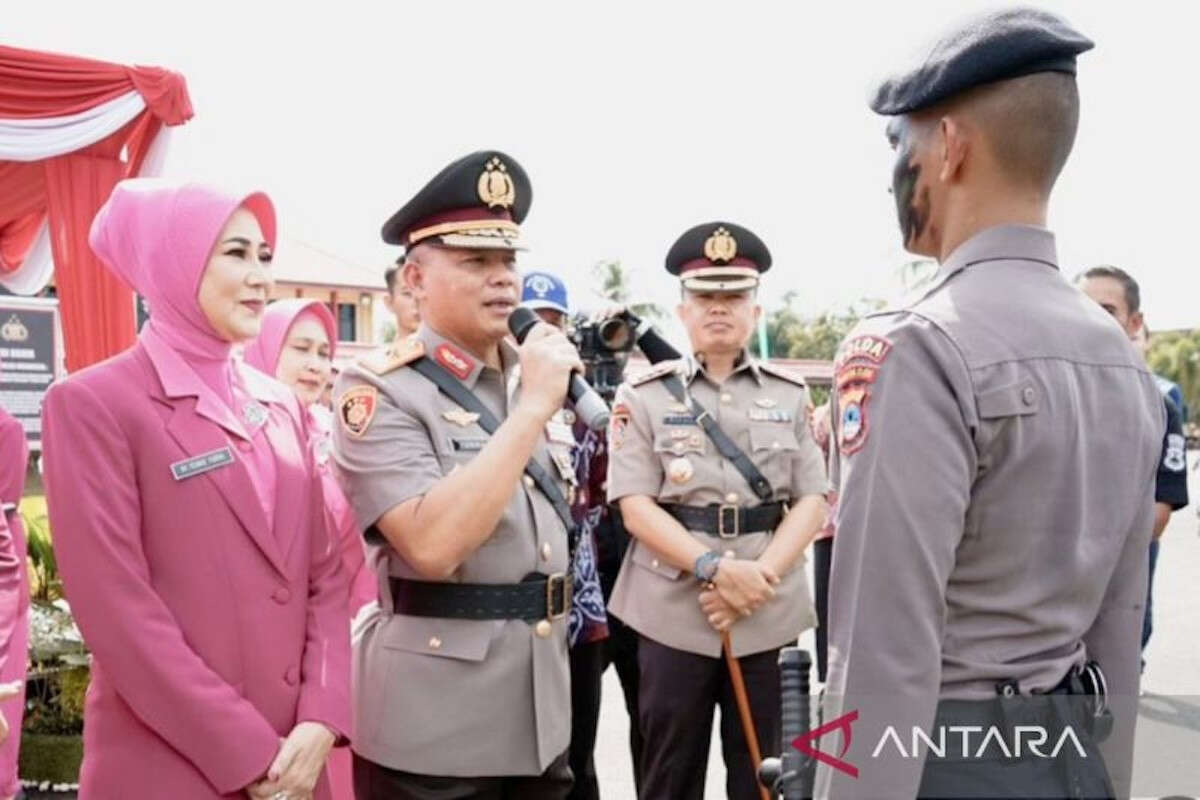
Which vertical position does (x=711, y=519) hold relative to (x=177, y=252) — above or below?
below

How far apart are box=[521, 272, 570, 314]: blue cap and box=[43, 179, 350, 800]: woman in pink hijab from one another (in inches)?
79.1

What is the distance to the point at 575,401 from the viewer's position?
7.48ft

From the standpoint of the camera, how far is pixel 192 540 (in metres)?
2.05

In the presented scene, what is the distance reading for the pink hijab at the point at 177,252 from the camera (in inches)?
85.4

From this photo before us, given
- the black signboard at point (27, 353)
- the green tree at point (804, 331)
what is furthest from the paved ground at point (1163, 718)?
the green tree at point (804, 331)

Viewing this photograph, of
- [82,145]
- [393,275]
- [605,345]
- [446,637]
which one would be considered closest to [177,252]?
[446,637]

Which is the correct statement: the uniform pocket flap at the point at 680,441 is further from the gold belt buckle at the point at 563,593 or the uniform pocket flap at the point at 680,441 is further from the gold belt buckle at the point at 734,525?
the gold belt buckle at the point at 563,593

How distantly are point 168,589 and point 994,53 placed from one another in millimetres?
1639

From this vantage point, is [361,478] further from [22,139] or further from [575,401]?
[22,139]

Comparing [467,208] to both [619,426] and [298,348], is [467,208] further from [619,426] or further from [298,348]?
[298,348]

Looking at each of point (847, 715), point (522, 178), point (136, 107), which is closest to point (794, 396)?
point (522, 178)

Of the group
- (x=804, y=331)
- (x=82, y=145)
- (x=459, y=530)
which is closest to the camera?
(x=459, y=530)

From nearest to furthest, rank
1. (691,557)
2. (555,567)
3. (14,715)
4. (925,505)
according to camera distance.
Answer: (925,505) → (555,567) → (14,715) → (691,557)

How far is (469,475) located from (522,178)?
31.4 inches
